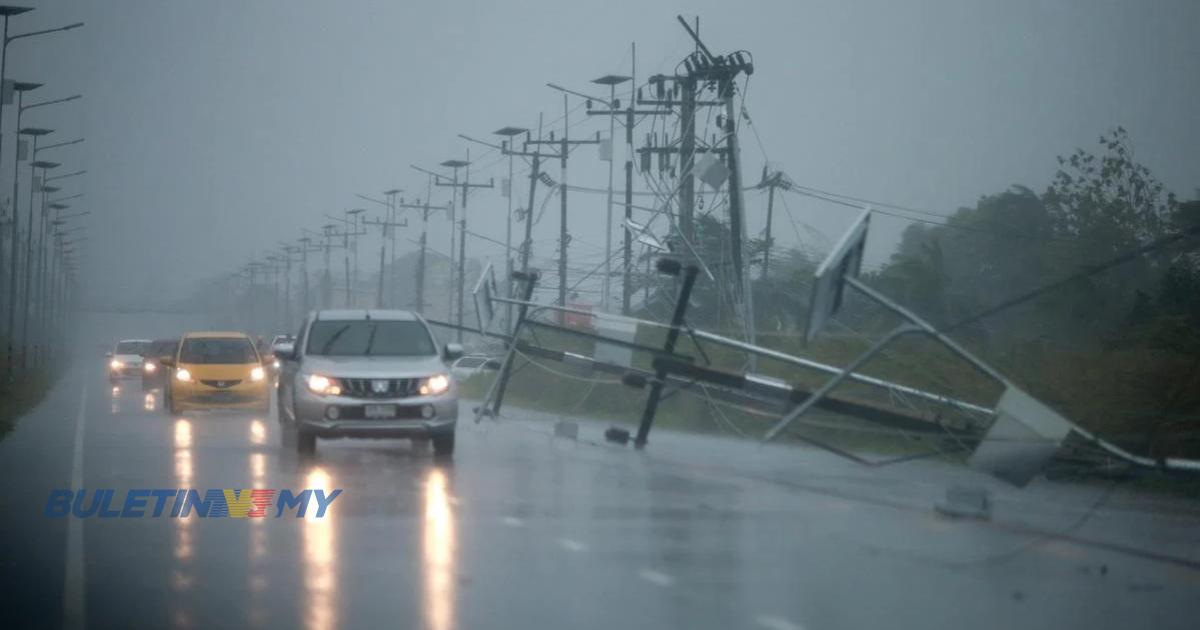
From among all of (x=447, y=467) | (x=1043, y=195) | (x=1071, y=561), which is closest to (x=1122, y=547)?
(x=1071, y=561)

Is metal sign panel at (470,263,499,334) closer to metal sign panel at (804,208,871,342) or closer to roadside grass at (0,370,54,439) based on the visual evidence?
roadside grass at (0,370,54,439)

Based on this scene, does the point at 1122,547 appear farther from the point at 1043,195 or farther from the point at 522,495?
the point at 1043,195

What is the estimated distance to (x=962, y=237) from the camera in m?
45.2

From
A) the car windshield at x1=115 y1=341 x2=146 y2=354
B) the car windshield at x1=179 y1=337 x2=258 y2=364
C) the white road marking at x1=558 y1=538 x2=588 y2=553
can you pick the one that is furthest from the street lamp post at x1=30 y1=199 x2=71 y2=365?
the white road marking at x1=558 y1=538 x2=588 y2=553

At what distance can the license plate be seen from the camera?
18.6 m

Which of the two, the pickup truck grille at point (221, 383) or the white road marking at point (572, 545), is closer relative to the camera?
the white road marking at point (572, 545)

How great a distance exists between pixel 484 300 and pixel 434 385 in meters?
6.63

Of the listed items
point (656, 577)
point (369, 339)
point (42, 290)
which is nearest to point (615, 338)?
point (369, 339)

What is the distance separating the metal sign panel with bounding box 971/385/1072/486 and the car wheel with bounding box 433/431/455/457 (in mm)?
8034

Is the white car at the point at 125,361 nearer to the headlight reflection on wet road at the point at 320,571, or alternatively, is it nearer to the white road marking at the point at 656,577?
the headlight reflection on wet road at the point at 320,571

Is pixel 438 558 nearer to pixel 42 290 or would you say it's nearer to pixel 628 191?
pixel 628 191

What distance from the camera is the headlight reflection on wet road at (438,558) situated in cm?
877

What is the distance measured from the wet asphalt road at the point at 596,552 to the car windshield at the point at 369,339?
1849mm

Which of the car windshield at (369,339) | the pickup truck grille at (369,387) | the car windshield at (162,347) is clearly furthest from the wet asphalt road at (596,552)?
the car windshield at (162,347)
